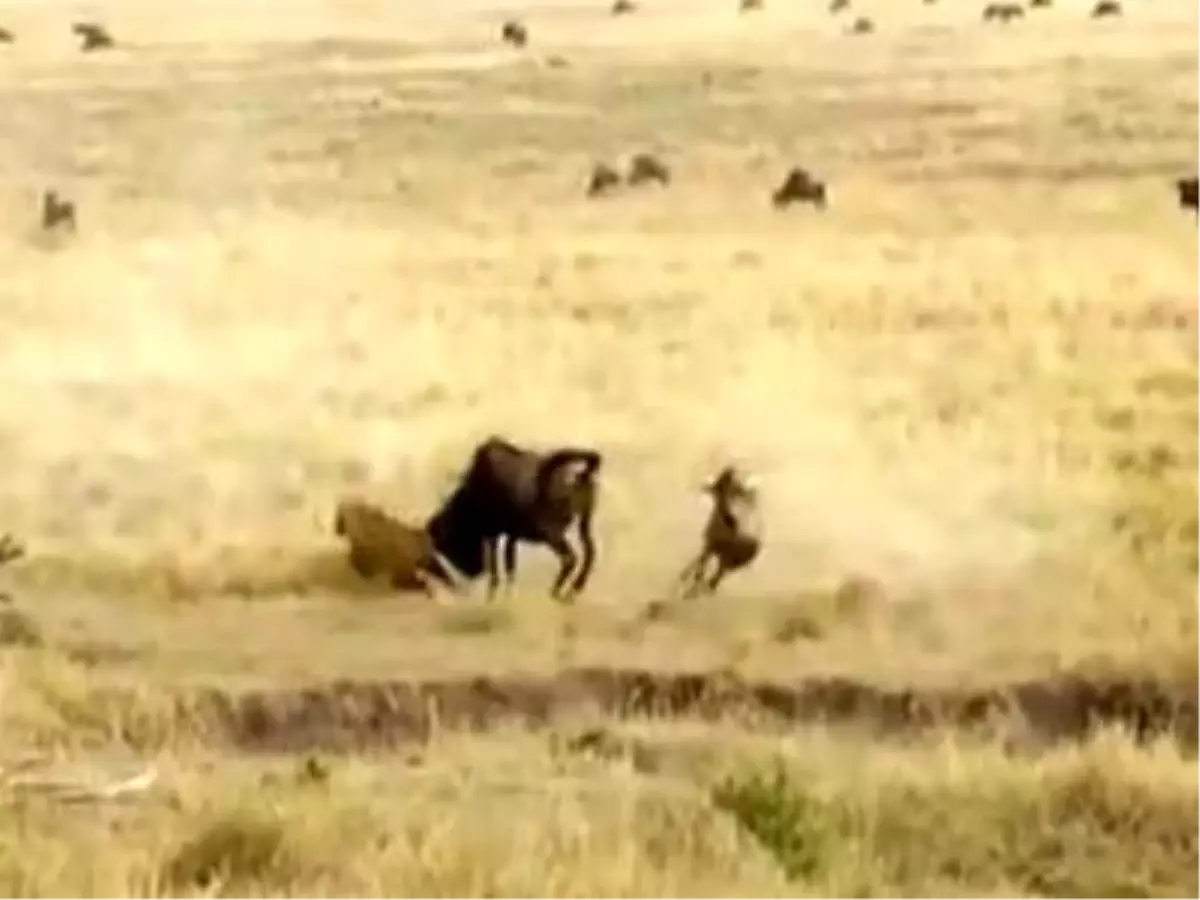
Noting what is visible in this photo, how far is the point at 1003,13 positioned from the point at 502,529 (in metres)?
37.8

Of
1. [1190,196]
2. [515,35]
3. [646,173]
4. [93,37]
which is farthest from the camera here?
[93,37]

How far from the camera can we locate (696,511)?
17.6m

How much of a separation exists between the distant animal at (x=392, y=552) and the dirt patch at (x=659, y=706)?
2.08 metres

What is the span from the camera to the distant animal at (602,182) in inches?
1299

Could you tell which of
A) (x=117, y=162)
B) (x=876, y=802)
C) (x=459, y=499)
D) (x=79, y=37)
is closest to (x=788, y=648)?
(x=459, y=499)

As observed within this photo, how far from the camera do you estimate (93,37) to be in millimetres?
51219

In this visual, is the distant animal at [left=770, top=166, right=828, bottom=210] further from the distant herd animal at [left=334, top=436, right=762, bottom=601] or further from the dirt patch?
the dirt patch

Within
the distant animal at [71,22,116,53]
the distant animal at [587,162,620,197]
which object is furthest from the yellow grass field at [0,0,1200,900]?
the distant animal at [71,22,116,53]

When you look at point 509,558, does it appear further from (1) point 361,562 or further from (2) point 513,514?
(1) point 361,562

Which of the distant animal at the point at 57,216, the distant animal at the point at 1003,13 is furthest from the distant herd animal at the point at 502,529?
the distant animal at the point at 1003,13

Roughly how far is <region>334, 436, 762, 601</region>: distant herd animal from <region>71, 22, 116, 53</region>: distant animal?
3483cm

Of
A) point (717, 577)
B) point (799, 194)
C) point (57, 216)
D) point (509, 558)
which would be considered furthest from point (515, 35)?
point (717, 577)

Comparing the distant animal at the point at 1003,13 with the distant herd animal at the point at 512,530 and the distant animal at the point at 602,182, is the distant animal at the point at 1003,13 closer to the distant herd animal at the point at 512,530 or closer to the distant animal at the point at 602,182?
the distant animal at the point at 602,182

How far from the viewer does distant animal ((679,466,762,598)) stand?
15750mm
